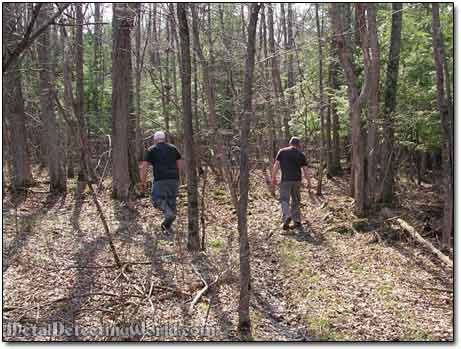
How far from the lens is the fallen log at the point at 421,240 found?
25.6ft

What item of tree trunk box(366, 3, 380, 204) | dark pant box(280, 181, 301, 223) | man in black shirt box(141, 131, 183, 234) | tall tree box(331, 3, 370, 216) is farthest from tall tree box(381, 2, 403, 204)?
man in black shirt box(141, 131, 183, 234)

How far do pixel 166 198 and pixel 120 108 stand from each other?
4.09 meters

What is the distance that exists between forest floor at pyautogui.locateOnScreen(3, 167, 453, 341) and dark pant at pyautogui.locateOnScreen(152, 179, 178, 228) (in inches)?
16.0

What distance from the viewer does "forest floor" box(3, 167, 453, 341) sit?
5.46 meters

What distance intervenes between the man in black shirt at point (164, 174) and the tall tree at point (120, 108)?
11.6ft

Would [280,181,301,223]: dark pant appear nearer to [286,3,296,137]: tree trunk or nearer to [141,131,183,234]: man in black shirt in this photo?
[141,131,183,234]: man in black shirt

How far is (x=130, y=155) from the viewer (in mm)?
13930

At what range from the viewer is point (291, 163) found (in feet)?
32.5

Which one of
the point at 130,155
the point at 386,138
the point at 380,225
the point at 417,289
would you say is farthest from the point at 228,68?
the point at 417,289

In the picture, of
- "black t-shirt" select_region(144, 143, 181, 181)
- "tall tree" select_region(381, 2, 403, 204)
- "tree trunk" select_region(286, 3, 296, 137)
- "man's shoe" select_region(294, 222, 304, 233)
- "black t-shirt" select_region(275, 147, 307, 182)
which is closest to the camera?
"black t-shirt" select_region(144, 143, 181, 181)

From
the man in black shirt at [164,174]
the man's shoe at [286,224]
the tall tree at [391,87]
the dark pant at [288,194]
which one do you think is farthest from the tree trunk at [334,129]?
the man in black shirt at [164,174]

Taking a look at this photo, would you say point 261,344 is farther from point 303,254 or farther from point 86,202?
point 86,202

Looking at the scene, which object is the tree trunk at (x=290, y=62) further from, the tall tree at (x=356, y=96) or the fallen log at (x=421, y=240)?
the fallen log at (x=421, y=240)

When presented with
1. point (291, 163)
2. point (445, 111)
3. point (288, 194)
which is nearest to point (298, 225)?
point (288, 194)
